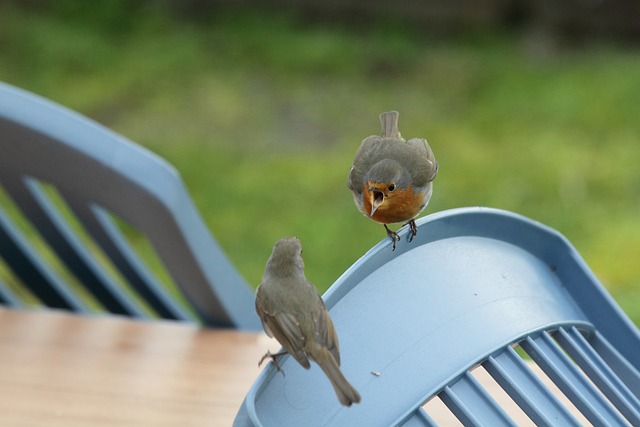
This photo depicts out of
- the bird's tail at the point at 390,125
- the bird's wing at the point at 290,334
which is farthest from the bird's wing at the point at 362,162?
the bird's wing at the point at 290,334

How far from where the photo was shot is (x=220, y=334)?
8.28 feet

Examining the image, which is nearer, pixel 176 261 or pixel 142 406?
pixel 142 406

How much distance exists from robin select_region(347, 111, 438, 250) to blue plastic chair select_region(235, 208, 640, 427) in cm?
28

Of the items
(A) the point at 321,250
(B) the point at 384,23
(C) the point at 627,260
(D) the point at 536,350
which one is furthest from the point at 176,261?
(B) the point at 384,23

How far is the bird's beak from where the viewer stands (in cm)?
192

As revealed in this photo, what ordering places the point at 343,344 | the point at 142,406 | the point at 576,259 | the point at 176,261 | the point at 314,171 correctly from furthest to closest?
the point at 314,171
the point at 176,261
the point at 142,406
the point at 576,259
the point at 343,344

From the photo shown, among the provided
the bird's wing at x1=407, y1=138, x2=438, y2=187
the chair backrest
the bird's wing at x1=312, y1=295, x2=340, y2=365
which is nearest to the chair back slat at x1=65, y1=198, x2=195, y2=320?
the chair backrest

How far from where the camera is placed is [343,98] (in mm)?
5914

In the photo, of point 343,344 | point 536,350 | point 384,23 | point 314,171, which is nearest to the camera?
point 343,344

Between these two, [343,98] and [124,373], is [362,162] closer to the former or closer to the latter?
[124,373]

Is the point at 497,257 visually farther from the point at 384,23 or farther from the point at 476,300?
the point at 384,23

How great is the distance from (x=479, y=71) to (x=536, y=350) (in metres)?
4.81

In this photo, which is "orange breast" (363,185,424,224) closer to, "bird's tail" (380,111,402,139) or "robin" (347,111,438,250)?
"robin" (347,111,438,250)

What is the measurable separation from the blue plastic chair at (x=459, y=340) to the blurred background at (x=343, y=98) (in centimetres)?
230
